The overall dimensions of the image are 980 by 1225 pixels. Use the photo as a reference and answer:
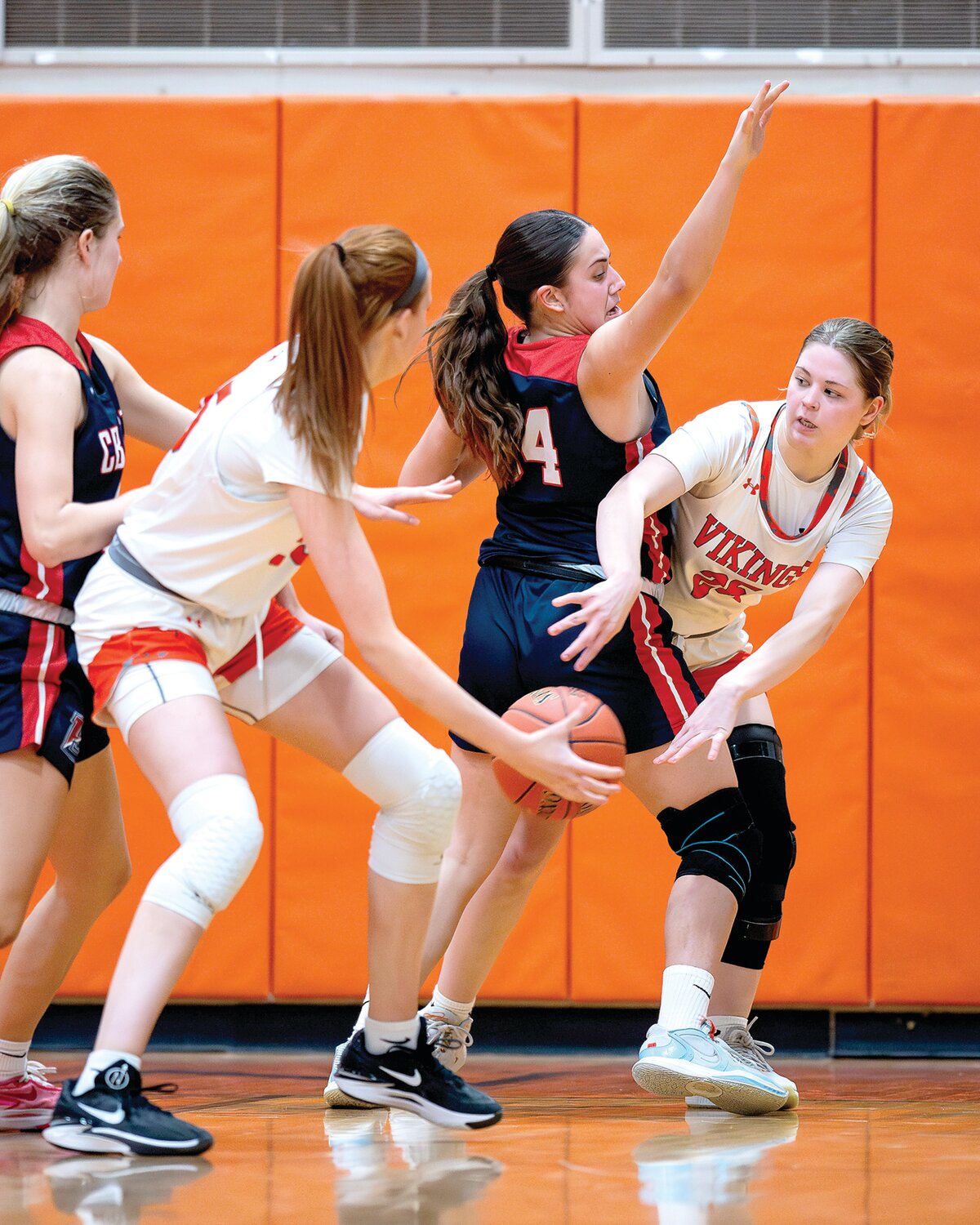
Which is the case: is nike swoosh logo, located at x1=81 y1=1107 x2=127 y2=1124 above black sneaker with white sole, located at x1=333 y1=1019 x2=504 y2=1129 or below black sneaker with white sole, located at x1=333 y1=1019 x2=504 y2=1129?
above

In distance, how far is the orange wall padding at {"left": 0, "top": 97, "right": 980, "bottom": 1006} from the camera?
162 inches

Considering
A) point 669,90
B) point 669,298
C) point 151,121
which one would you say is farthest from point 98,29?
point 669,298

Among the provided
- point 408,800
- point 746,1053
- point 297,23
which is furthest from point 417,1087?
point 297,23

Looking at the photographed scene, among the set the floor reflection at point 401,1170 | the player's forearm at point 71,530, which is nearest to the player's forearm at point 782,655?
the floor reflection at point 401,1170

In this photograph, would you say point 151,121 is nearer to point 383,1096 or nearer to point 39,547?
point 39,547

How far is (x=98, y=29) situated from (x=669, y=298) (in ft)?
9.40

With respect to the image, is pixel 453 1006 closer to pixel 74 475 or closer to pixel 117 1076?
pixel 117 1076

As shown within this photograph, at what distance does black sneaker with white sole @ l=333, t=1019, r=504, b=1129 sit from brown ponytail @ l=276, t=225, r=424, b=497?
0.96 m

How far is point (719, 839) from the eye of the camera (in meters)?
2.71

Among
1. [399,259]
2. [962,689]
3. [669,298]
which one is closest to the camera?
[399,259]

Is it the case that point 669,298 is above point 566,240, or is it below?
below

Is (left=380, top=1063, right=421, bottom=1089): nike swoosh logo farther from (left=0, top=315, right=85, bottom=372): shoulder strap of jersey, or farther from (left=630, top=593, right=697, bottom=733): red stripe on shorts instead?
(left=0, top=315, right=85, bottom=372): shoulder strap of jersey

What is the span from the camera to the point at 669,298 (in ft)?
8.34

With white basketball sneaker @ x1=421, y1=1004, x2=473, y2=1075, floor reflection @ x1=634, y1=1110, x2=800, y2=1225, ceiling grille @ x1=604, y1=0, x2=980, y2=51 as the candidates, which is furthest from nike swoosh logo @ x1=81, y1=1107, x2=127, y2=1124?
ceiling grille @ x1=604, y1=0, x2=980, y2=51
